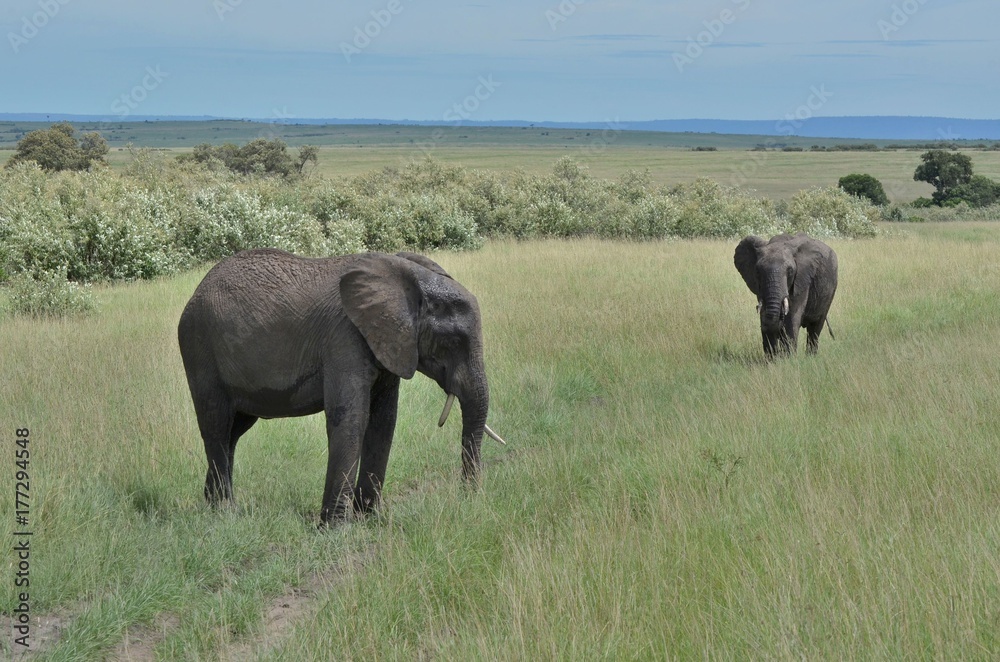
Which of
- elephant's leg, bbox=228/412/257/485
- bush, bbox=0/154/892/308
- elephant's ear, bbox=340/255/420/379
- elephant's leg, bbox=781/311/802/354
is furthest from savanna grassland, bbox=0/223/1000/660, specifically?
bush, bbox=0/154/892/308

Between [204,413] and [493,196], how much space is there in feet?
96.0

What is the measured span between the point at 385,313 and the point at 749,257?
865 cm

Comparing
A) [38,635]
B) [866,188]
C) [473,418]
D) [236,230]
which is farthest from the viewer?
[866,188]

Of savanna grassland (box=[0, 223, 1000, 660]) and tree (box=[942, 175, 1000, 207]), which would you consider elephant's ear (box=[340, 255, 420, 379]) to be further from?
tree (box=[942, 175, 1000, 207])

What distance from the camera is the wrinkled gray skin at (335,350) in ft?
22.0

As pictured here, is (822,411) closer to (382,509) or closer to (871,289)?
(382,509)

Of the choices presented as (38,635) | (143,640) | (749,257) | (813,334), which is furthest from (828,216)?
Answer: (38,635)

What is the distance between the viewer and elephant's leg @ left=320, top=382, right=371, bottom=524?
21.8 ft

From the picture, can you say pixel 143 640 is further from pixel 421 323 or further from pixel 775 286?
pixel 775 286

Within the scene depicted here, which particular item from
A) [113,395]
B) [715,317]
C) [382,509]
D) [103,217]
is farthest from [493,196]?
[382,509]

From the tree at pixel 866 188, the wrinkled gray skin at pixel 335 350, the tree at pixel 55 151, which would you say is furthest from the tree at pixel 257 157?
the wrinkled gray skin at pixel 335 350

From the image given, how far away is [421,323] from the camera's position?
6.85 meters

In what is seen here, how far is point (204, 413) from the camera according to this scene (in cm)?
734

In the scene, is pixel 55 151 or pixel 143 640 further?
pixel 55 151
